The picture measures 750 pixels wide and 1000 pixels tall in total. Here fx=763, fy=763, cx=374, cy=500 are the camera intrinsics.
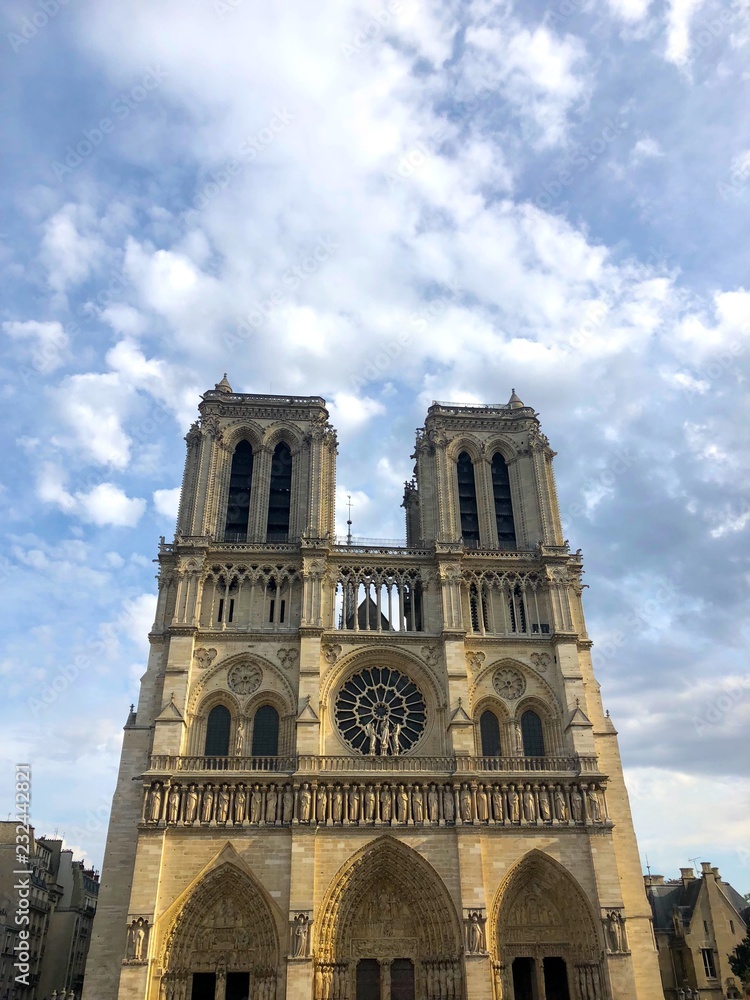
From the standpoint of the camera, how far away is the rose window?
2894cm

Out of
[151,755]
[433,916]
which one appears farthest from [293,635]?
[433,916]

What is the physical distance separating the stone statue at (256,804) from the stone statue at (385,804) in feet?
13.7

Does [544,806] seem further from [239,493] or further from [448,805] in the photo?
[239,493]

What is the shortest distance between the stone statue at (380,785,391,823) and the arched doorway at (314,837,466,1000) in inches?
26.2

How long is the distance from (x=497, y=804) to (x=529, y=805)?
113cm

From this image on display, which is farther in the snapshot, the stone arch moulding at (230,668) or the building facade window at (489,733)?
the building facade window at (489,733)

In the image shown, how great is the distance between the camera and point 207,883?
25.1 m

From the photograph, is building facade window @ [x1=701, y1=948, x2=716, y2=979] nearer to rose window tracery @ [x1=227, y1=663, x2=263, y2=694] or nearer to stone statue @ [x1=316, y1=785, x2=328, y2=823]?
stone statue @ [x1=316, y1=785, x2=328, y2=823]

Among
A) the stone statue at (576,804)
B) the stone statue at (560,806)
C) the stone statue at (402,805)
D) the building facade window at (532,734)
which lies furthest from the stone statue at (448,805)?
the stone statue at (576,804)

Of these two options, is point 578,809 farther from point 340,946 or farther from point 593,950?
point 340,946

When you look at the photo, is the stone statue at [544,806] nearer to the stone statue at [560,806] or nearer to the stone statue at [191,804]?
the stone statue at [560,806]

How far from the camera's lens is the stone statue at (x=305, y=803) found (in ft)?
84.9

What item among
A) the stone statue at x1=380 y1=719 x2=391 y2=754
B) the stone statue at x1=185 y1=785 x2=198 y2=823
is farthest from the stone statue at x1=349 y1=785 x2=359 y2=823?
the stone statue at x1=185 y1=785 x2=198 y2=823

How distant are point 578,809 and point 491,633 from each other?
7.30 metres
